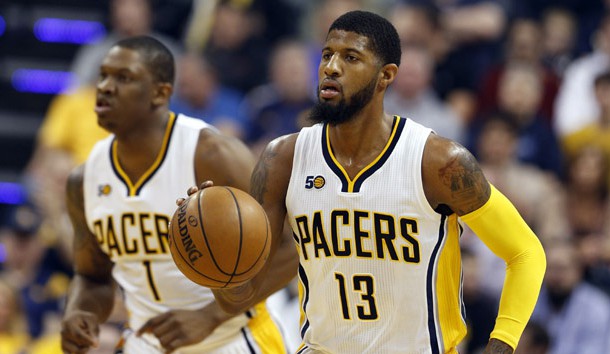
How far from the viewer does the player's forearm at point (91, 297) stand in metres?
5.94

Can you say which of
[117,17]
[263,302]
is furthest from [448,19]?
[263,302]

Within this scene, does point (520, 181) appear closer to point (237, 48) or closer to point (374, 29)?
point (237, 48)

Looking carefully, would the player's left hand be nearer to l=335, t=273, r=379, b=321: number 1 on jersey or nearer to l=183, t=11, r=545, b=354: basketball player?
l=183, t=11, r=545, b=354: basketball player

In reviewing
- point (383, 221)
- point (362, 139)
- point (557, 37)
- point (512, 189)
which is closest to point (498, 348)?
point (383, 221)

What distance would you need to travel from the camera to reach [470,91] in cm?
1128

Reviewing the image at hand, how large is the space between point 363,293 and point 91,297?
74.5 inches

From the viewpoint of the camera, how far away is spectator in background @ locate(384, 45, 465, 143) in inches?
402

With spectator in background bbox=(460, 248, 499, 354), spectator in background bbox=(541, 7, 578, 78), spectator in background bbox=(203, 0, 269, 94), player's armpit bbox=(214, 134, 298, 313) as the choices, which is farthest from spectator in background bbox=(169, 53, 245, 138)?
player's armpit bbox=(214, 134, 298, 313)

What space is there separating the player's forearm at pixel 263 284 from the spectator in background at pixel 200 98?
5266 millimetres

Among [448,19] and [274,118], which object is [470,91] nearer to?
[448,19]

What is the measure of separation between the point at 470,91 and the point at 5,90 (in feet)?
17.1

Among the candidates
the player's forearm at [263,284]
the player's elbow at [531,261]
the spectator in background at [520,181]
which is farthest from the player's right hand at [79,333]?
the spectator in background at [520,181]

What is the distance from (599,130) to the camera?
9953 millimetres

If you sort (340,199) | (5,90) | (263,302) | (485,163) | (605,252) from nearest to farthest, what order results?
(340,199), (263,302), (605,252), (485,163), (5,90)
